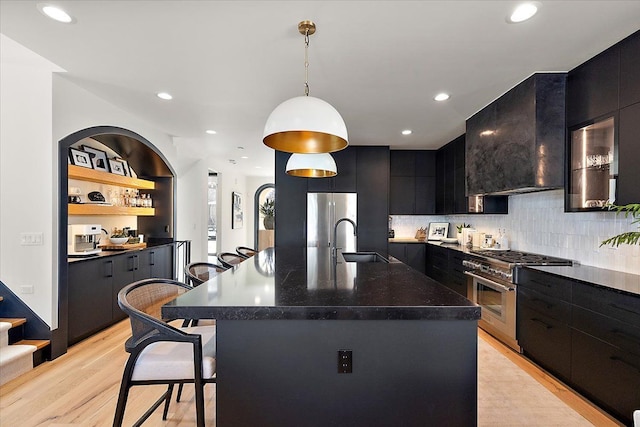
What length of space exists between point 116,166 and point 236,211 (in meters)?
4.77

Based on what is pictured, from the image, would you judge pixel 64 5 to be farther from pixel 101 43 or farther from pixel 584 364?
pixel 584 364

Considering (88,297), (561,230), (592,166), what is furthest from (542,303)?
(88,297)

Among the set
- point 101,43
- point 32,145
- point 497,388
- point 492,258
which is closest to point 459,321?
point 497,388

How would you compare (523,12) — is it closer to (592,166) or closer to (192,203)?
(592,166)

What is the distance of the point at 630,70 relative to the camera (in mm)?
2270

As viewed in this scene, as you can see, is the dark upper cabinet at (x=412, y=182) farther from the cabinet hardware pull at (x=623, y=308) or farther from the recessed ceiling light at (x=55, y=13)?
the recessed ceiling light at (x=55, y=13)

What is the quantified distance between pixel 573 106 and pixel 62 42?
3.97 meters

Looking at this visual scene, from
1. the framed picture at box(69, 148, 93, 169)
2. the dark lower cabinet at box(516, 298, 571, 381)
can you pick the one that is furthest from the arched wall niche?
the dark lower cabinet at box(516, 298, 571, 381)

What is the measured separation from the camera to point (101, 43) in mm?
2393

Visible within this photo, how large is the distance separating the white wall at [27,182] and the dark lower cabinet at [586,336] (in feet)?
14.0

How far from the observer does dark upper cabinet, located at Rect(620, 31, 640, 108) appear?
2215 mm

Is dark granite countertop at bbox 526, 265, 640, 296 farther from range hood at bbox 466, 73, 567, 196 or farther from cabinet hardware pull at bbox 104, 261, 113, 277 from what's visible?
cabinet hardware pull at bbox 104, 261, 113, 277

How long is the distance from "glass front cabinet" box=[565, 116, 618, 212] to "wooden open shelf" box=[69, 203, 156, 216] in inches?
189

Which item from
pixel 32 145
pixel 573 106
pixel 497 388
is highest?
pixel 573 106
